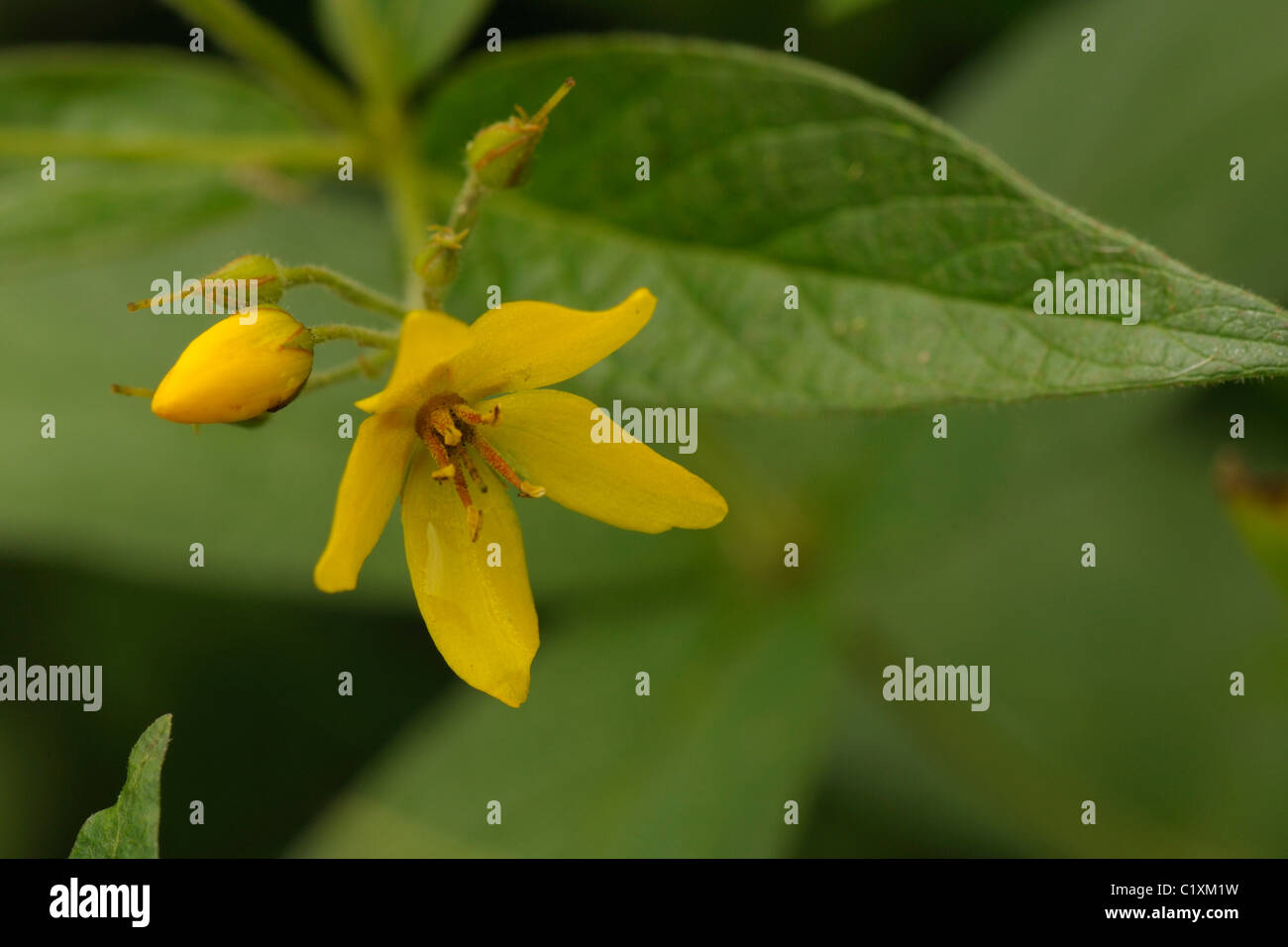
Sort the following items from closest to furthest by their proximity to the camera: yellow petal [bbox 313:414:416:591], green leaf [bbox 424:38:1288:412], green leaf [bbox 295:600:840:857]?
yellow petal [bbox 313:414:416:591]
green leaf [bbox 424:38:1288:412]
green leaf [bbox 295:600:840:857]

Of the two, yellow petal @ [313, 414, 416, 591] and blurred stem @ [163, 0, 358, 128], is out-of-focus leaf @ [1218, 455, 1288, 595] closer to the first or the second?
yellow petal @ [313, 414, 416, 591]

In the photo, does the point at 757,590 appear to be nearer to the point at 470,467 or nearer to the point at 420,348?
the point at 470,467

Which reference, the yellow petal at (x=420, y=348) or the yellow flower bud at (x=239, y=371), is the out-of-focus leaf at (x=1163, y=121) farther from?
the yellow flower bud at (x=239, y=371)

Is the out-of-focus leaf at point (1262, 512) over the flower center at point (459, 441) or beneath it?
beneath

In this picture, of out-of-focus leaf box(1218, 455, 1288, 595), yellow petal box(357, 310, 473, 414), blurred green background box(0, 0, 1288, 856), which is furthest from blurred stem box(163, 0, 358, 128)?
out-of-focus leaf box(1218, 455, 1288, 595)

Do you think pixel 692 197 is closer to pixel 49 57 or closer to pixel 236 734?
pixel 49 57

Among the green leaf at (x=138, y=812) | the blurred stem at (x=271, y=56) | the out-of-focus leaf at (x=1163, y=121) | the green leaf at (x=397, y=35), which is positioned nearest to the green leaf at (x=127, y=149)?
the blurred stem at (x=271, y=56)

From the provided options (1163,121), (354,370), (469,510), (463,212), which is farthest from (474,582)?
(1163,121)
